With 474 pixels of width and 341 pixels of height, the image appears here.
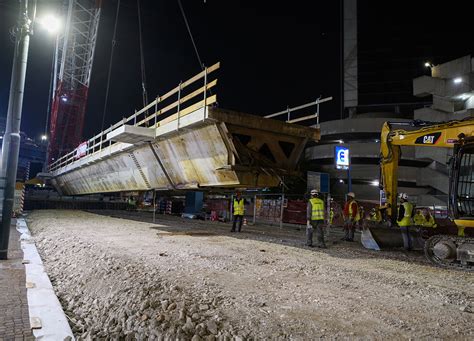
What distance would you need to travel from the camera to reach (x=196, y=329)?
3738mm

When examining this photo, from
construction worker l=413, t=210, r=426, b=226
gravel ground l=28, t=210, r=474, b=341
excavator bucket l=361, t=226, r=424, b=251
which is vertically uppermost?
construction worker l=413, t=210, r=426, b=226

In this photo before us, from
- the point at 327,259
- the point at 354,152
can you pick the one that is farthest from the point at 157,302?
the point at 354,152

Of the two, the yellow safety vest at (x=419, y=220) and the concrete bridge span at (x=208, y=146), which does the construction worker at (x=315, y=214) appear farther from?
the yellow safety vest at (x=419, y=220)

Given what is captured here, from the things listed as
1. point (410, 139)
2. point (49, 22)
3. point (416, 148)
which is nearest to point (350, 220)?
point (410, 139)

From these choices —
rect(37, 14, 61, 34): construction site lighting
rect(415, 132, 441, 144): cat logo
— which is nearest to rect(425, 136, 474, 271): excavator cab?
rect(415, 132, 441, 144): cat logo

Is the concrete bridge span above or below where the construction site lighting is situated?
below

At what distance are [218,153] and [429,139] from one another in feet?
18.4

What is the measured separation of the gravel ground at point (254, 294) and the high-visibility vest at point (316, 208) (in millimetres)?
1436

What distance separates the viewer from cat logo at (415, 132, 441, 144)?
8875 mm

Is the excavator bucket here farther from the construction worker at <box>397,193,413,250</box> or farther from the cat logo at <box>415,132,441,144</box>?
the cat logo at <box>415,132,441,144</box>

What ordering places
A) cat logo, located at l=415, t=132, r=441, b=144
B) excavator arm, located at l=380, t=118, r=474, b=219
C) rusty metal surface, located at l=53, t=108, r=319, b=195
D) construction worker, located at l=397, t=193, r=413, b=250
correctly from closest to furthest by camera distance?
excavator arm, located at l=380, t=118, r=474, b=219, cat logo, located at l=415, t=132, r=441, b=144, rusty metal surface, located at l=53, t=108, r=319, b=195, construction worker, located at l=397, t=193, r=413, b=250

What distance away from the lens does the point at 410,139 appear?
31.8ft

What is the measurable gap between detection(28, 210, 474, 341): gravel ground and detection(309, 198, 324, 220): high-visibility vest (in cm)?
144

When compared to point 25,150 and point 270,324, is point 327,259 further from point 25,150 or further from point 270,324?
point 25,150
